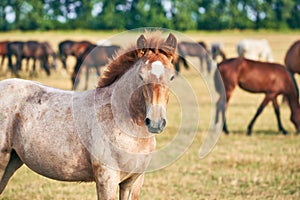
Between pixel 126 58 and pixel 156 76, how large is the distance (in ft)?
1.62

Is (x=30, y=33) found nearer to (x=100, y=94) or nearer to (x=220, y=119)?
(x=220, y=119)

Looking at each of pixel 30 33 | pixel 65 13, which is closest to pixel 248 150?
pixel 65 13

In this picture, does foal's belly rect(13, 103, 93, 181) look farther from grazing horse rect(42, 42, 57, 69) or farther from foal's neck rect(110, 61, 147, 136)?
grazing horse rect(42, 42, 57, 69)

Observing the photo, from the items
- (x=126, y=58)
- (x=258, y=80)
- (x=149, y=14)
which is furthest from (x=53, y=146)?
(x=149, y=14)

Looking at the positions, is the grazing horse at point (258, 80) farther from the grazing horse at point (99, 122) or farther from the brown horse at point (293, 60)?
the grazing horse at point (99, 122)

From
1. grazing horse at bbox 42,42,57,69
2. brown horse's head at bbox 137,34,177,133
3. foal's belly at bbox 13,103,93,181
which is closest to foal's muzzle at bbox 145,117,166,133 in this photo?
brown horse's head at bbox 137,34,177,133

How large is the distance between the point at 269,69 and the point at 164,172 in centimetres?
447

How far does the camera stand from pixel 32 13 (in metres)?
47.5

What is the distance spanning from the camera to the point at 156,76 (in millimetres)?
3664

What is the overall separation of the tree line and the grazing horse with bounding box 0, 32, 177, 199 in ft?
102

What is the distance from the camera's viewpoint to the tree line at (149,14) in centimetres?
4442

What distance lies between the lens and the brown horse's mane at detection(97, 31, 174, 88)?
12.8 ft

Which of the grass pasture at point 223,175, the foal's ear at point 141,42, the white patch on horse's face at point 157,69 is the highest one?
the foal's ear at point 141,42

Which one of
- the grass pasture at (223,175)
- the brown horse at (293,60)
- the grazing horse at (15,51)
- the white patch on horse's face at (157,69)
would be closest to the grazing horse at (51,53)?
the grazing horse at (15,51)
